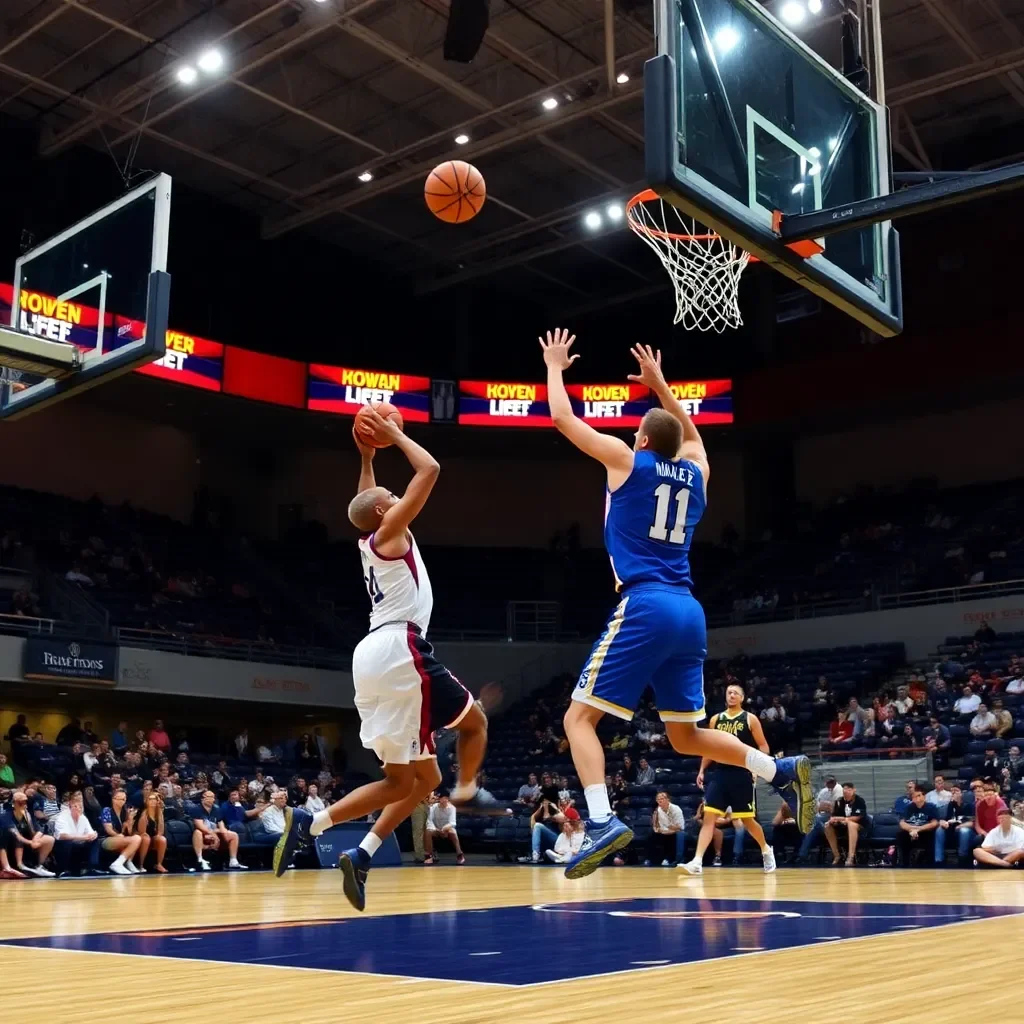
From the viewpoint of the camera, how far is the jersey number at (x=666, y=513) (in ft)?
16.3

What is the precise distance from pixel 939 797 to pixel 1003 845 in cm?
107

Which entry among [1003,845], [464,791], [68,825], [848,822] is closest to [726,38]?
[464,791]

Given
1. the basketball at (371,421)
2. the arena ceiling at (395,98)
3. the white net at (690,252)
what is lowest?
the basketball at (371,421)

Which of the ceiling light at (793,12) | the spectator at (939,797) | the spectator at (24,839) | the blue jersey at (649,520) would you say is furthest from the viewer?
the ceiling light at (793,12)

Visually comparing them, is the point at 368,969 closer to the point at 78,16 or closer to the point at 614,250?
the point at 78,16

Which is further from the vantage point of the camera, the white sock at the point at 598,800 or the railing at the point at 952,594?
the railing at the point at 952,594

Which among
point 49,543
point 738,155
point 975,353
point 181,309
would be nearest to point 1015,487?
point 975,353

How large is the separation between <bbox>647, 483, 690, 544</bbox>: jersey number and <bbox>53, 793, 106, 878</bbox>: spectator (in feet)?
34.7

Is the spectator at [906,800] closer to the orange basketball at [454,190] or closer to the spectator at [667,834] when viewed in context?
the spectator at [667,834]

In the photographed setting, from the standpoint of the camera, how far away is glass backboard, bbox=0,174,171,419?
9172 mm

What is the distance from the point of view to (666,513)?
5004 millimetres

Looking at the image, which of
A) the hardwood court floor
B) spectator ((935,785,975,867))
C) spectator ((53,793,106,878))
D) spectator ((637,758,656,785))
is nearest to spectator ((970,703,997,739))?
spectator ((935,785,975,867))

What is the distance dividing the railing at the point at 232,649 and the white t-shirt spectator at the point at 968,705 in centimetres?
1094

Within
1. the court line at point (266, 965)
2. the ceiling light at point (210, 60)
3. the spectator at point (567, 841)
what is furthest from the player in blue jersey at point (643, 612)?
the ceiling light at point (210, 60)
